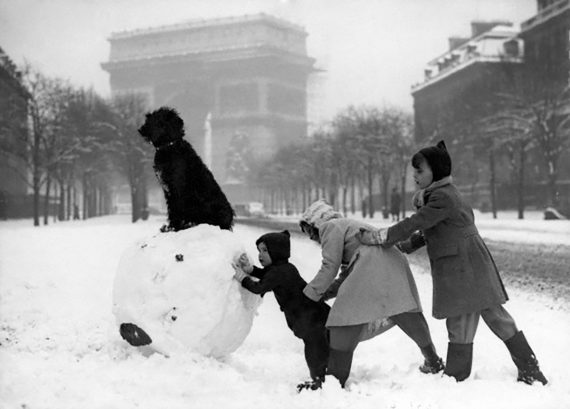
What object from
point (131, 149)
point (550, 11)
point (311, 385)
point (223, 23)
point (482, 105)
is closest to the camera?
point (311, 385)

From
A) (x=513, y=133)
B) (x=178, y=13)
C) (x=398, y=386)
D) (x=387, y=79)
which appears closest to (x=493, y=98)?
(x=513, y=133)

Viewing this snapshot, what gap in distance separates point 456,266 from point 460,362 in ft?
2.08

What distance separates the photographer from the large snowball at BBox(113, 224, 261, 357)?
4137 millimetres

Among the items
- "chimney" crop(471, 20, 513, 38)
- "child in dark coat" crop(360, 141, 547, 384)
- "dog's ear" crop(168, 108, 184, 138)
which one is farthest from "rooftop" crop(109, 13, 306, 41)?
"child in dark coat" crop(360, 141, 547, 384)

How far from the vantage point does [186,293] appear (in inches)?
163

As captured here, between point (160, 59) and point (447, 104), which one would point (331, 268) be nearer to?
point (160, 59)

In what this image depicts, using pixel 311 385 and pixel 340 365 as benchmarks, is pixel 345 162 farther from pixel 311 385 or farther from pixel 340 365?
pixel 311 385

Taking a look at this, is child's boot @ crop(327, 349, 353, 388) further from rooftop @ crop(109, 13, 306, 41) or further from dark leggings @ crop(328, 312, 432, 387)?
rooftop @ crop(109, 13, 306, 41)

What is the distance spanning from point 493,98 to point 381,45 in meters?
16.2

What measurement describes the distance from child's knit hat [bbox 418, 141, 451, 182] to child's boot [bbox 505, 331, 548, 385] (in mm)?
1188

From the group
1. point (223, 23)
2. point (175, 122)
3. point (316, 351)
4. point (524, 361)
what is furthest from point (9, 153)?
point (524, 361)

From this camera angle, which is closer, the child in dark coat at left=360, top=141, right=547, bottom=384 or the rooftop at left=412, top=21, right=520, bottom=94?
the child in dark coat at left=360, top=141, right=547, bottom=384

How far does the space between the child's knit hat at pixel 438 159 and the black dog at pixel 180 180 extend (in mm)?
1464

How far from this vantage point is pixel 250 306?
446cm
